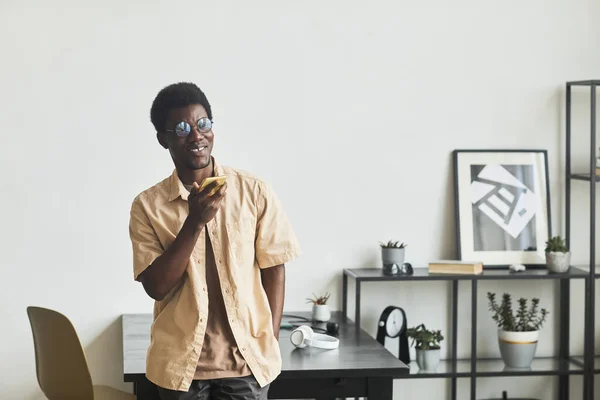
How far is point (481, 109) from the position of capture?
3.89 m

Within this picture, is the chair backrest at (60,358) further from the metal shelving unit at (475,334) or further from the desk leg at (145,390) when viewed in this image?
the metal shelving unit at (475,334)

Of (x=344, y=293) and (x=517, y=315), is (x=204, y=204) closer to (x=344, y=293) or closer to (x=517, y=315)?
(x=344, y=293)

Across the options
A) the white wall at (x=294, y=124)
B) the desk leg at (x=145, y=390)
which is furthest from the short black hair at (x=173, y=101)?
the white wall at (x=294, y=124)

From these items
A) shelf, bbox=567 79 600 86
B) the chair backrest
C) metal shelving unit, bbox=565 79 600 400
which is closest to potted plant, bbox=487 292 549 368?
metal shelving unit, bbox=565 79 600 400

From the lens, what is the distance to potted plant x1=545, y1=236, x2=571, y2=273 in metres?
3.76

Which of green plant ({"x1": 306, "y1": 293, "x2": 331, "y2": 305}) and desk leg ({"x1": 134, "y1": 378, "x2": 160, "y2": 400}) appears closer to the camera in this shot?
desk leg ({"x1": 134, "y1": 378, "x2": 160, "y2": 400})

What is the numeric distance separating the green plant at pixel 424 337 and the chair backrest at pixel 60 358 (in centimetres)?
151

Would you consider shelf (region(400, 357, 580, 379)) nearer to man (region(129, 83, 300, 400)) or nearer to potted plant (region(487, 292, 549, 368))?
potted plant (region(487, 292, 549, 368))

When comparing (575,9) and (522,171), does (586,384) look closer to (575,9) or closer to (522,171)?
(522,171)

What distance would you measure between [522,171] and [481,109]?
339 millimetres

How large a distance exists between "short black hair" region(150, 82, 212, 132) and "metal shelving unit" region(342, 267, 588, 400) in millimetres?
1651

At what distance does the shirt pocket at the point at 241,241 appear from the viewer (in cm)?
206

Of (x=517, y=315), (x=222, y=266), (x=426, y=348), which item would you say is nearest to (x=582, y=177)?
(x=517, y=315)

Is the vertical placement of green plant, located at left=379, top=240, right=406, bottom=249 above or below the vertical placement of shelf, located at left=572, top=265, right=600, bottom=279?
above
